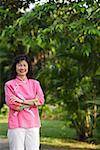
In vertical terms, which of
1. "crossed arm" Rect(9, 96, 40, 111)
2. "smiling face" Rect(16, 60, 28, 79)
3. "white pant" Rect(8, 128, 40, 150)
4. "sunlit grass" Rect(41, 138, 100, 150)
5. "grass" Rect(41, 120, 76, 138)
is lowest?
"sunlit grass" Rect(41, 138, 100, 150)

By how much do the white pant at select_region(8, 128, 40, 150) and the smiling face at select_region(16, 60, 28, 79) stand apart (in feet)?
1.74

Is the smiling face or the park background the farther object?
the park background

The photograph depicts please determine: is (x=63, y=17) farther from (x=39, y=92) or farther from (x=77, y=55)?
(x=77, y=55)

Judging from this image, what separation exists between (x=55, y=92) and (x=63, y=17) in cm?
361

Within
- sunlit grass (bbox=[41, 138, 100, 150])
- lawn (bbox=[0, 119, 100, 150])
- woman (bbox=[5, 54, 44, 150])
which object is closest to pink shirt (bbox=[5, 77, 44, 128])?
woman (bbox=[5, 54, 44, 150])

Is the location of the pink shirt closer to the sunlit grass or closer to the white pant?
the white pant

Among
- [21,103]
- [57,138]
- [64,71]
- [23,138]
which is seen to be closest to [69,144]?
[57,138]

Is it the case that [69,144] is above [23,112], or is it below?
below

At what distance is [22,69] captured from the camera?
4.12m

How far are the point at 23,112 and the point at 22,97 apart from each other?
14 cm

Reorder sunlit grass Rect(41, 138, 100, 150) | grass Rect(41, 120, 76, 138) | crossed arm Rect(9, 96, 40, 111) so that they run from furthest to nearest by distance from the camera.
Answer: grass Rect(41, 120, 76, 138)
sunlit grass Rect(41, 138, 100, 150)
crossed arm Rect(9, 96, 40, 111)

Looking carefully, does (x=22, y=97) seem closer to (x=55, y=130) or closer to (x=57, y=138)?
(x=57, y=138)

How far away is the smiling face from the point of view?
13.5 feet

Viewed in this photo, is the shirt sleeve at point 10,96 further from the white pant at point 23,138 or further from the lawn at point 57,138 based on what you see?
the lawn at point 57,138
